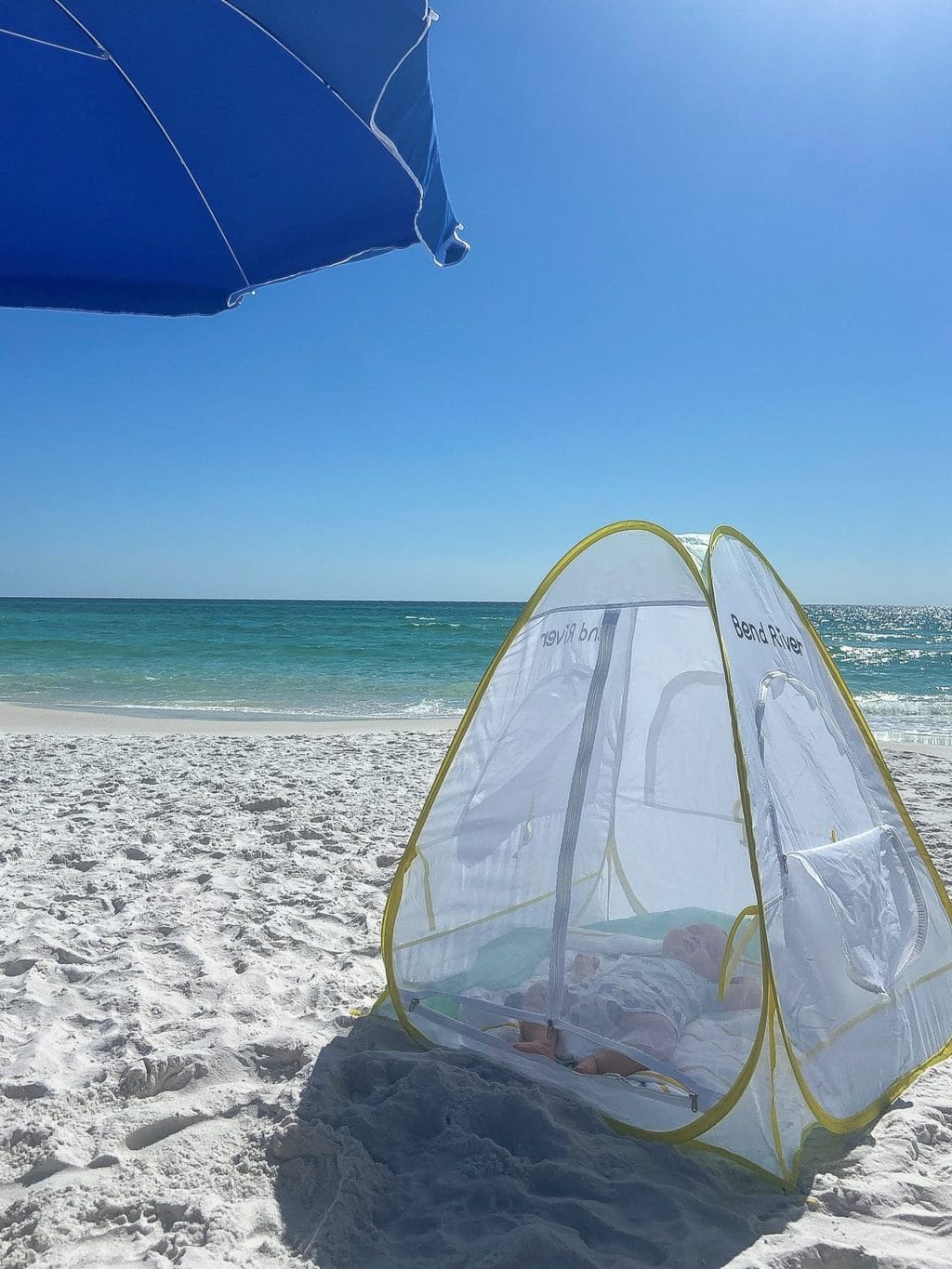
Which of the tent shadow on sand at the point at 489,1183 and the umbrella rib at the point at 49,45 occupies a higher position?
the umbrella rib at the point at 49,45

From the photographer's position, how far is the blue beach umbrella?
161 cm

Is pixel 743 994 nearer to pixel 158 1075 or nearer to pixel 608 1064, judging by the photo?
pixel 608 1064

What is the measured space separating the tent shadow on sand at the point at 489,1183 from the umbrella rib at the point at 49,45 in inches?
102

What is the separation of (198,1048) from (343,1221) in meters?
0.92

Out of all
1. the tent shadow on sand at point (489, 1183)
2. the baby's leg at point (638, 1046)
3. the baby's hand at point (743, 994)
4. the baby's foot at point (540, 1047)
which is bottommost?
the tent shadow on sand at point (489, 1183)

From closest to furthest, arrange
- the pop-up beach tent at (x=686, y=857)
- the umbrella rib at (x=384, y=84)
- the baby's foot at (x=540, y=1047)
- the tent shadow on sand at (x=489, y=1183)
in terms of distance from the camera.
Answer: the umbrella rib at (x=384, y=84)
the tent shadow on sand at (x=489, y=1183)
the pop-up beach tent at (x=686, y=857)
the baby's foot at (x=540, y=1047)

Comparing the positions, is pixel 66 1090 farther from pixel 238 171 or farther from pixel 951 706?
pixel 951 706

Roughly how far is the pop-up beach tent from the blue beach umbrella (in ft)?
4.81

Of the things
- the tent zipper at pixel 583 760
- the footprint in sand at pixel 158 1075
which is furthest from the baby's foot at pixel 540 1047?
the footprint in sand at pixel 158 1075

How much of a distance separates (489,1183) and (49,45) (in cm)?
274

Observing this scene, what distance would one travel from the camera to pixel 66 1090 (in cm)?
256

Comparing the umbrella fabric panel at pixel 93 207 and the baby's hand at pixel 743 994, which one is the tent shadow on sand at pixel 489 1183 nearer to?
the baby's hand at pixel 743 994

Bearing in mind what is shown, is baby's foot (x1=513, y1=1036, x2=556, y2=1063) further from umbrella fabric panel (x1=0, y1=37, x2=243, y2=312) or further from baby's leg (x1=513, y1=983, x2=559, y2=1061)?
umbrella fabric panel (x1=0, y1=37, x2=243, y2=312)

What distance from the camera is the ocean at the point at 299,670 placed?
44.1 ft
